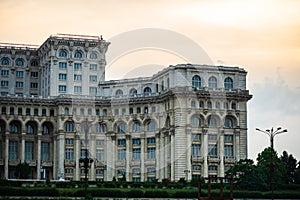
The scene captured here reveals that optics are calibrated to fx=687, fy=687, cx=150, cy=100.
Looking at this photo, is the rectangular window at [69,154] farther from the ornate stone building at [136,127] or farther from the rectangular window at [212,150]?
the rectangular window at [212,150]

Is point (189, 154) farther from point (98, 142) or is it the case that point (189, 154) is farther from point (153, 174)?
point (98, 142)

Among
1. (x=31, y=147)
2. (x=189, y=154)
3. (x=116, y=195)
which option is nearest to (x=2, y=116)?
(x=31, y=147)

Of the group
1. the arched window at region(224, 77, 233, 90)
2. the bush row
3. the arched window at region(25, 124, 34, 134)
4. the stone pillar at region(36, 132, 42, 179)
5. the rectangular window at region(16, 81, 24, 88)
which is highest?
the rectangular window at region(16, 81, 24, 88)

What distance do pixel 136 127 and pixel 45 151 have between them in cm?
1857

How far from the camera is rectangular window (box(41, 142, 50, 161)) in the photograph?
5266 inches

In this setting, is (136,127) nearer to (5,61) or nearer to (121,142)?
(121,142)

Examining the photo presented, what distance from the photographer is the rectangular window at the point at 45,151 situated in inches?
5266

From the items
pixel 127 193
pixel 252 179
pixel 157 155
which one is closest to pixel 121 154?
pixel 157 155

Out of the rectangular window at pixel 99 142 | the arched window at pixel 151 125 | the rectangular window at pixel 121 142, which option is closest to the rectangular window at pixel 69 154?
the rectangular window at pixel 99 142

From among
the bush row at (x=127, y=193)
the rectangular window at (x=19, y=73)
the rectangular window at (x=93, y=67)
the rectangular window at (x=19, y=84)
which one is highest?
the rectangular window at (x=93, y=67)

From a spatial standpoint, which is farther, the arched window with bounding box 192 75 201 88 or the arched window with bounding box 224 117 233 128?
the arched window with bounding box 192 75 201 88

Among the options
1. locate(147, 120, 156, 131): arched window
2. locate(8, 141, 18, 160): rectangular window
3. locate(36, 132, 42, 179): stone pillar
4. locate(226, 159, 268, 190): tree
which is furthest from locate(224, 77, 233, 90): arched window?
locate(8, 141, 18, 160): rectangular window

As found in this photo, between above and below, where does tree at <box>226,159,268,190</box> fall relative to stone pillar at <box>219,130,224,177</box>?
below

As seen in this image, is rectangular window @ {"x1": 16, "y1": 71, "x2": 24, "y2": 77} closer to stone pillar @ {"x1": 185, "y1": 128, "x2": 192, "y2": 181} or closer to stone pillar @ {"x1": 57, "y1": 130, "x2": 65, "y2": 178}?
stone pillar @ {"x1": 57, "y1": 130, "x2": 65, "y2": 178}
